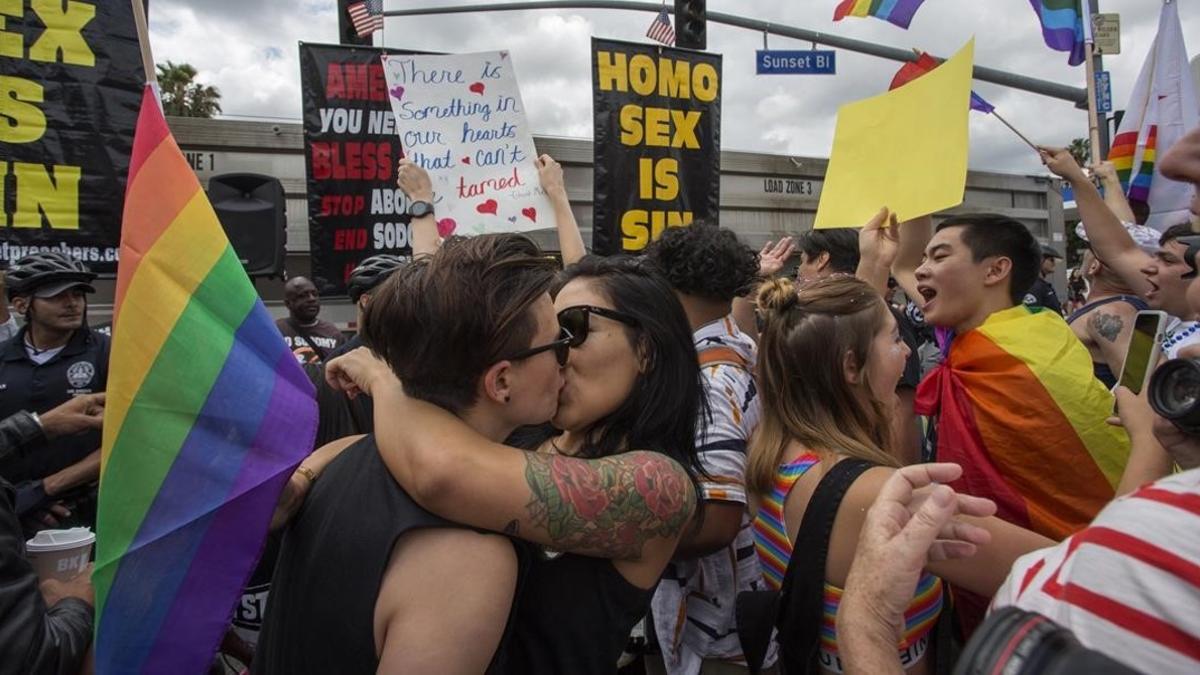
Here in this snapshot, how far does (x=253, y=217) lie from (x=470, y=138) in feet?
12.1

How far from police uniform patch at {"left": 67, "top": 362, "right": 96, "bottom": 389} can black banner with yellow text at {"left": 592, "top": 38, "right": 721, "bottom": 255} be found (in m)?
3.81

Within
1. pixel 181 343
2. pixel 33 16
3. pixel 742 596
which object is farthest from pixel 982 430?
pixel 33 16

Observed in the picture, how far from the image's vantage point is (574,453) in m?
1.69

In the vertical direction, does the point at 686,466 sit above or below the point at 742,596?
above

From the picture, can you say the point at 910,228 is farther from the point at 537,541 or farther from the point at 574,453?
the point at 537,541

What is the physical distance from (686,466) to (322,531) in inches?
29.3

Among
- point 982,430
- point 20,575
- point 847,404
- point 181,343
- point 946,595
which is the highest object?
point 181,343

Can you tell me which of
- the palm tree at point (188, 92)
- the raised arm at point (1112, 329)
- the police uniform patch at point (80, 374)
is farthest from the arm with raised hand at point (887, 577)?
the palm tree at point (188, 92)

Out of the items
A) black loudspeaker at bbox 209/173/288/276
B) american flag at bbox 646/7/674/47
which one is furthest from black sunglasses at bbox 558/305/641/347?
american flag at bbox 646/7/674/47

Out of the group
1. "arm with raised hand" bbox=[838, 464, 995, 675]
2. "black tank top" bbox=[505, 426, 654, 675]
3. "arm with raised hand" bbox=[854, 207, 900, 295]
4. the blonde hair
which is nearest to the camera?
"arm with raised hand" bbox=[838, 464, 995, 675]

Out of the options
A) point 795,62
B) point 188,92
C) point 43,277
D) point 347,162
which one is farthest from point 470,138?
point 188,92

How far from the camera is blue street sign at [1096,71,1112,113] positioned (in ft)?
25.4

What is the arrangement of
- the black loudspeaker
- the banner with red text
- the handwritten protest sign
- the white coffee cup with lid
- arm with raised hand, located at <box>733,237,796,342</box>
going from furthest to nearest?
the black loudspeaker → the banner with red text → the handwritten protest sign → arm with raised hand, located at <box>733,237,796,342</box> → the white coffee cup with lid

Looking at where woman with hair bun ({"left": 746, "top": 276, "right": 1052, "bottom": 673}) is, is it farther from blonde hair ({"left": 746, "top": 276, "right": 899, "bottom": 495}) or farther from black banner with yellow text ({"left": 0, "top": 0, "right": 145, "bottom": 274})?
black banner with yellow text ({"left": 0, "top": 0, "right": 145, "bottom": 274})
